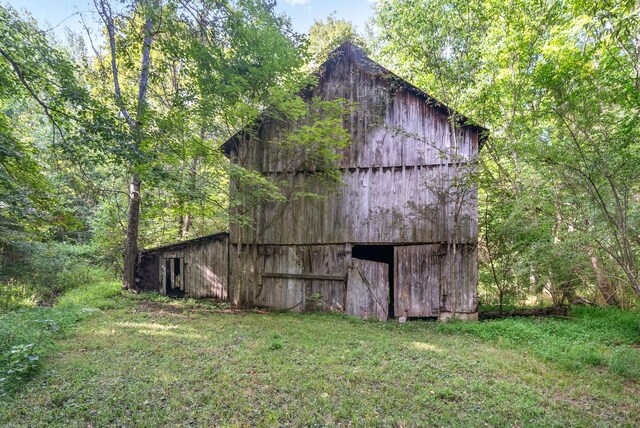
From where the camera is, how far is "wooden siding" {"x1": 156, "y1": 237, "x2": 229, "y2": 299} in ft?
39.1

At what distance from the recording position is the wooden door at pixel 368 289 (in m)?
10.4

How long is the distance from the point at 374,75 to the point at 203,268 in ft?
29.2

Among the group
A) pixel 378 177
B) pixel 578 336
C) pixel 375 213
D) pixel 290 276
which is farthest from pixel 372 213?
pixel 578 336

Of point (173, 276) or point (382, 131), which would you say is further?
point (173, 276)

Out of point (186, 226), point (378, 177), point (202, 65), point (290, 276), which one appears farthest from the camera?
point (186, 226)

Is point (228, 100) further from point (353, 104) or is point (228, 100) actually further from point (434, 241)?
point (434, 241)

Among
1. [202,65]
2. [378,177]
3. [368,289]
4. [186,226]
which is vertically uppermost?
[202,65]

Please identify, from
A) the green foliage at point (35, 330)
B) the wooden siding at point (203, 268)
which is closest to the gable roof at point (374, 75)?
the wooden siding at point (203, 268)

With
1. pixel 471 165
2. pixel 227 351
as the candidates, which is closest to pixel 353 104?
pixel 471 165

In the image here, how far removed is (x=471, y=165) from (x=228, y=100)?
666 centimetres

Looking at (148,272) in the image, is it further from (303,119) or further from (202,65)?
(202,65)

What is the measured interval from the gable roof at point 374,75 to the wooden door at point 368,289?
492 centimetres

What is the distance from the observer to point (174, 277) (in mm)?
12234

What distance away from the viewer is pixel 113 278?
14.9 meters
